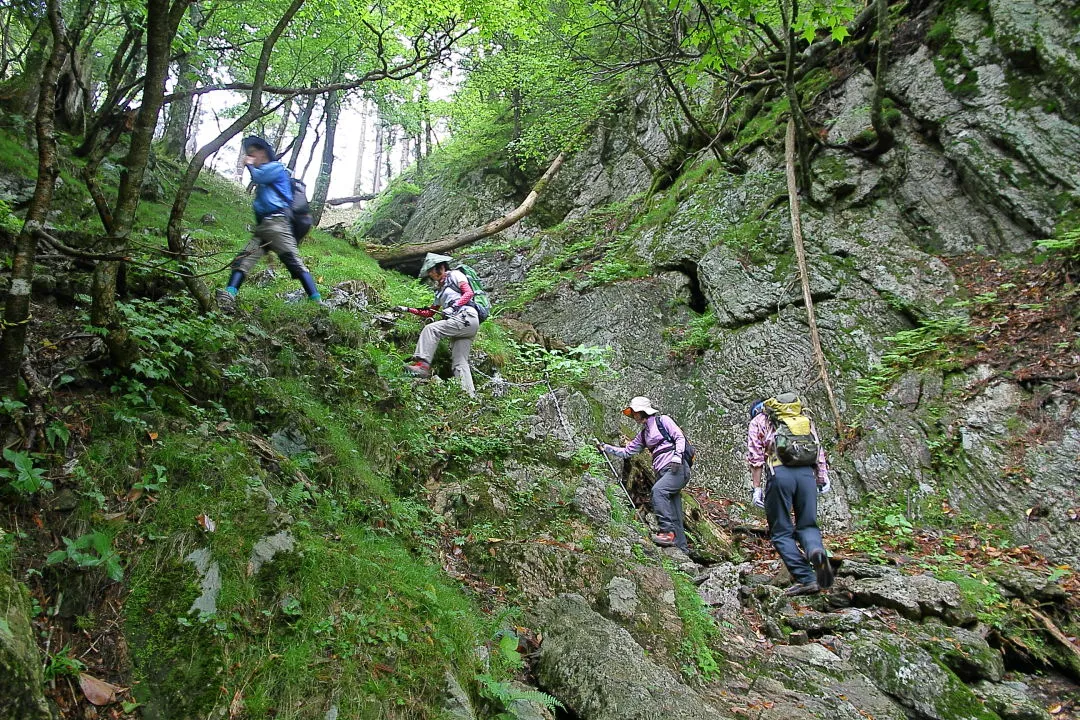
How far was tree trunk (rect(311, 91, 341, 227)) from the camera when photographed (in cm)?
1661

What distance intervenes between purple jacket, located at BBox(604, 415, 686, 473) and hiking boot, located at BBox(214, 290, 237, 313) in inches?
184

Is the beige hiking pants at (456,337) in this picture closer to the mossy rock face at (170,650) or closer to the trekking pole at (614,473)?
the trekking pole at (614,473)

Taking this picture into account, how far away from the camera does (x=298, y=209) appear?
20.7 feet

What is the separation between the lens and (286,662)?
271cm

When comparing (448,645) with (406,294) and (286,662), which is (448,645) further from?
(406,294)

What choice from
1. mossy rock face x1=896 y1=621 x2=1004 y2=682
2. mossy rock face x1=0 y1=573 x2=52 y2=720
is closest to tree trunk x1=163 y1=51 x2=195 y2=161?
mossy rock face x1=0 y1=573 x2=52 y2=720

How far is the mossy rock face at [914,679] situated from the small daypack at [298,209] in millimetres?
6962

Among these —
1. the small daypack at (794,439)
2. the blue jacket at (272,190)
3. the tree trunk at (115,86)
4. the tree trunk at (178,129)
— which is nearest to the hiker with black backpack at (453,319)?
the blue jacket at (272,190)

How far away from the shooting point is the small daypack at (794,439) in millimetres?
6168

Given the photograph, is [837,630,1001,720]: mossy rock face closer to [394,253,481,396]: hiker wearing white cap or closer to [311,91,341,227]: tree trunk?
[394,253,481,396]: hiker wearing white cap

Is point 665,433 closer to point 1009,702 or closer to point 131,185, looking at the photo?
point 1009,702

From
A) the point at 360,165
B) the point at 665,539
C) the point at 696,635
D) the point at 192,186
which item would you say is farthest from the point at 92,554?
the point at 360,165

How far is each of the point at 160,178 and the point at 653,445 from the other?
10.6 metres

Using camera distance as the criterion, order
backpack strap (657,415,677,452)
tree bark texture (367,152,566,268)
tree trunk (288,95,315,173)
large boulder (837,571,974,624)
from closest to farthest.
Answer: large boulder (837,571,974,624), backpack strap (657,415,677,452), tree bark texture (367,152,566,268), tree trunk (288,95,315,173)
